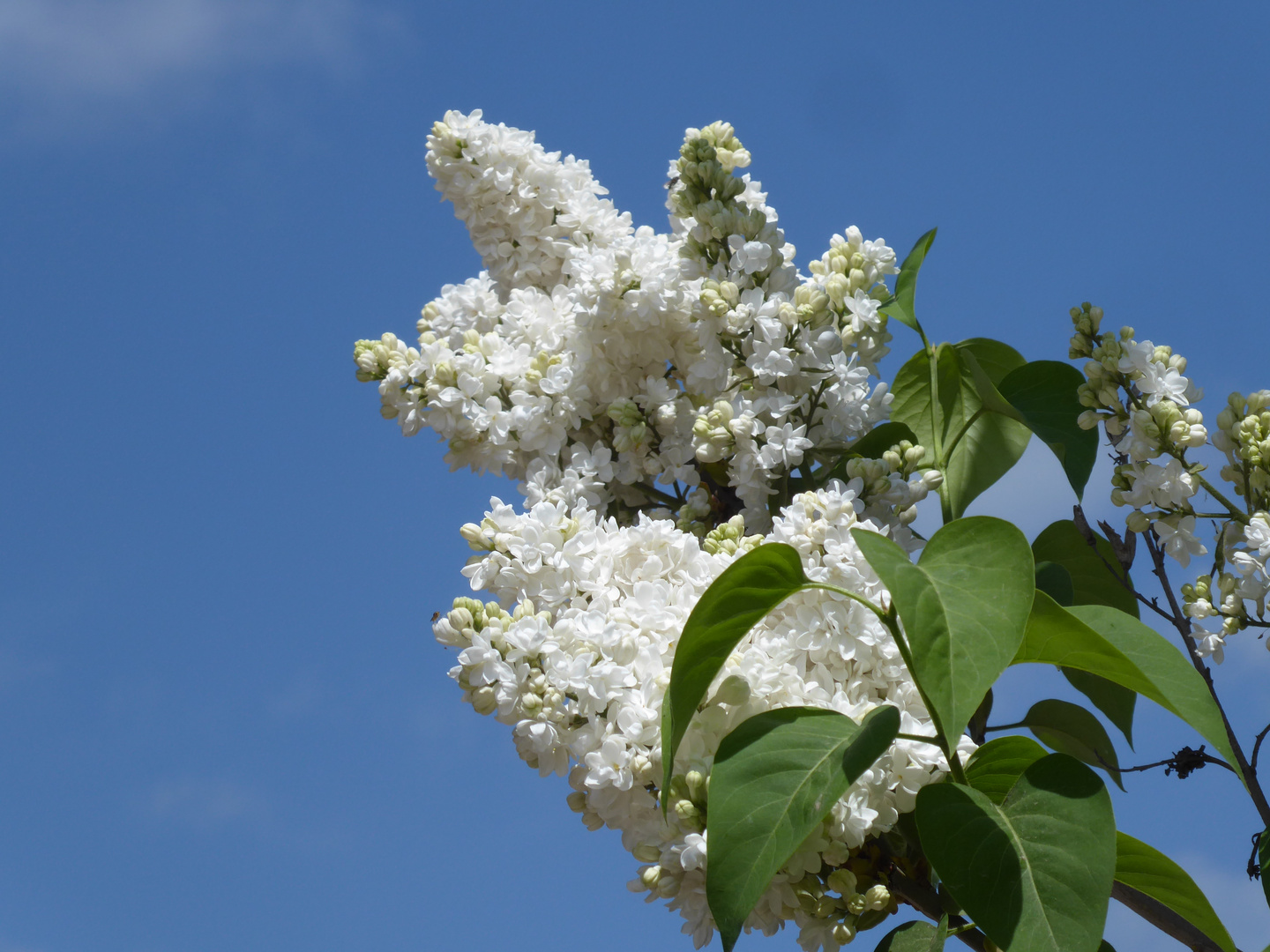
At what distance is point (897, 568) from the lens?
0.99m

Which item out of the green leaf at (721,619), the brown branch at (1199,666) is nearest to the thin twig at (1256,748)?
the brown branch at (1199,666)

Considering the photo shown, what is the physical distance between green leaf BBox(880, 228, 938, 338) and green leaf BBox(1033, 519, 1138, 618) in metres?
0.31

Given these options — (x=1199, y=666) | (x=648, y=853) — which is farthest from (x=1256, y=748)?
(x=648, y=853)

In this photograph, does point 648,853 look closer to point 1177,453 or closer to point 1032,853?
point 1032,853

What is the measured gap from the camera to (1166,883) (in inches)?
44.7

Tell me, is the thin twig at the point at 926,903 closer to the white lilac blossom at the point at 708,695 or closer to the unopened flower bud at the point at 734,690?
the white lilac blossom at the point at 708,695

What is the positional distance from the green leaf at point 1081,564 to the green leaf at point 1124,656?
411mm

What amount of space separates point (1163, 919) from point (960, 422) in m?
0.68

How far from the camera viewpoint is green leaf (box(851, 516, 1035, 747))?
0.91m

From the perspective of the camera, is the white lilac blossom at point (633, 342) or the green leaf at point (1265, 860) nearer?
the green leaf at point (1265, 860)

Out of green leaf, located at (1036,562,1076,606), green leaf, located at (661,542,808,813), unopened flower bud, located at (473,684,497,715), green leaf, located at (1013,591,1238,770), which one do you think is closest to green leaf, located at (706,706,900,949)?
green leaf, located at (661,542,808,813)

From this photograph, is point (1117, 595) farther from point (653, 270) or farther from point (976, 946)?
point (653, 270)

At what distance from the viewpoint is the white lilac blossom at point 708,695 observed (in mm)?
1109

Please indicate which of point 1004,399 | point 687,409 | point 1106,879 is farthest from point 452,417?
point 1106,879
